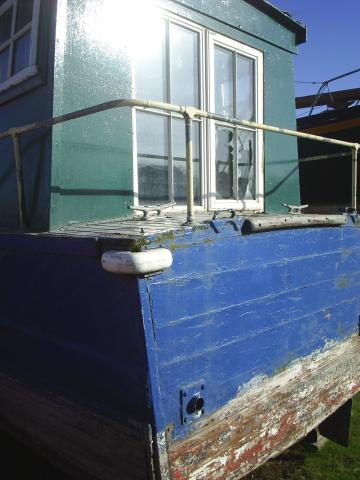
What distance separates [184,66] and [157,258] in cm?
247

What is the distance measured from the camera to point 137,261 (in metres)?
2.10

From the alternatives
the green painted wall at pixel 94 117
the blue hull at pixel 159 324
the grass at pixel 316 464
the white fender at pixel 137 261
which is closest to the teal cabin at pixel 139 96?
the green painted wall at pixel 94 117

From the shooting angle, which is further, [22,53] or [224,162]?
[224,162]

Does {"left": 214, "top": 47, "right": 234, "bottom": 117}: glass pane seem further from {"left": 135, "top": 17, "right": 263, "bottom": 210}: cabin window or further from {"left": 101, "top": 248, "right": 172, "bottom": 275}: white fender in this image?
{"left": 101, "top": 248, "right": 172, "bottom": 275}: white fender

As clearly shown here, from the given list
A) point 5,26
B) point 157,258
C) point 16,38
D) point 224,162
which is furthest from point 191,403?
point 5,26

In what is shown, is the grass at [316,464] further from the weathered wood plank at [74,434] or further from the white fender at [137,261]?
the white fender at [137,261]

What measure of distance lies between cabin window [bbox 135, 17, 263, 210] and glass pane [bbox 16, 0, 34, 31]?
93 centimetres

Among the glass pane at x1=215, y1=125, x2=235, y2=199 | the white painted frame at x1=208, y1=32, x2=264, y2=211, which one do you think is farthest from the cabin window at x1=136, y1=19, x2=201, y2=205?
the glass pane at x1=215, y1=125, x2=235, y2=199

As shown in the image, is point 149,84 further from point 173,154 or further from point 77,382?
point 77,382

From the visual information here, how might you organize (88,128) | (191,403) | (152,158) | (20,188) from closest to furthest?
(191,403)
(20,188)
(88,128)
(152,158)

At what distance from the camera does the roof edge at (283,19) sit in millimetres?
4539

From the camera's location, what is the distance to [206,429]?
251 centimetres

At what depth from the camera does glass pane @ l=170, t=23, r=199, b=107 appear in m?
3.93

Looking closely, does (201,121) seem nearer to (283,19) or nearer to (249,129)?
(249,129)
